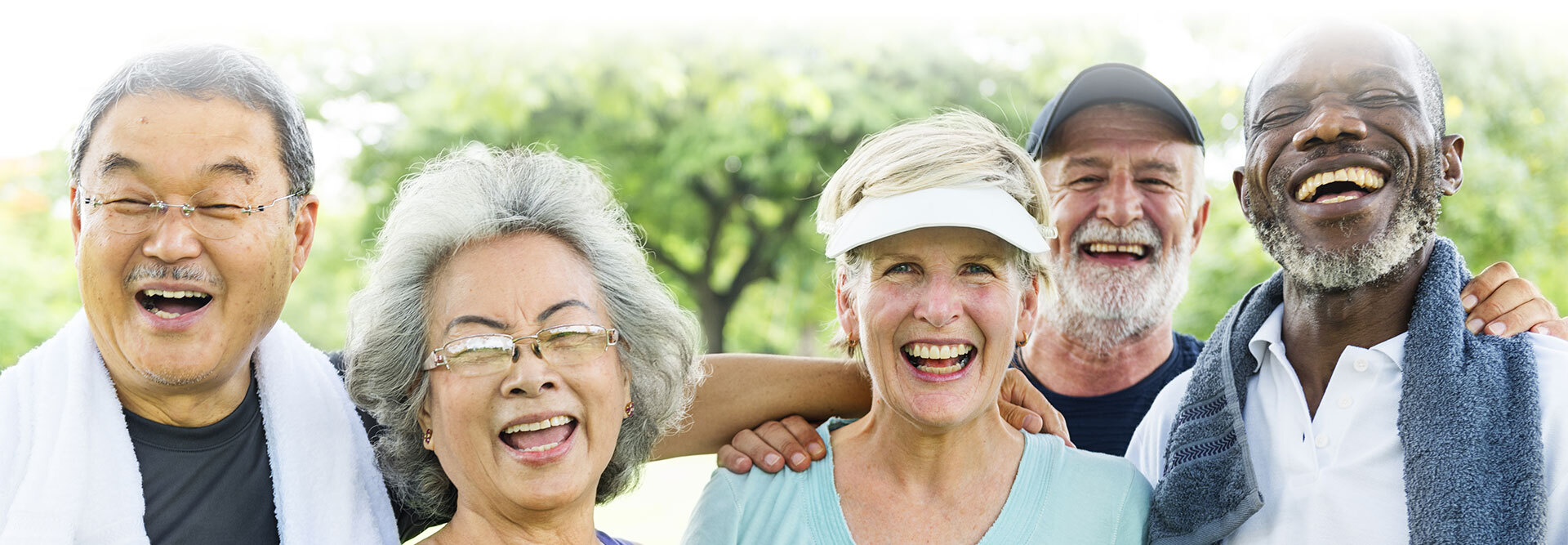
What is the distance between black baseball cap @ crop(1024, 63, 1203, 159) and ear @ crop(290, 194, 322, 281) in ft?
7.67

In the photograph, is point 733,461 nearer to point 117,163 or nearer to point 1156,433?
point 1156,433

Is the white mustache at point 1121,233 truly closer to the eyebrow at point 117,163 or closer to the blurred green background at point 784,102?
the eyebrow at point 117,163

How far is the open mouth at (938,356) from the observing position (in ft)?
8.23

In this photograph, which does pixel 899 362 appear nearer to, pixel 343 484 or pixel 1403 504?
pixel 1403 504

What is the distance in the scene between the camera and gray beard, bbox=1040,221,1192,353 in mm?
3680

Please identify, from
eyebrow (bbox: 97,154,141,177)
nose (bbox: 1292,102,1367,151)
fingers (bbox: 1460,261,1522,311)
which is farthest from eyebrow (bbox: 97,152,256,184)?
fingers (bbox: 1460,261,1522,311)

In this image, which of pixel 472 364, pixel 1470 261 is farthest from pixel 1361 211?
pixel 1470 261

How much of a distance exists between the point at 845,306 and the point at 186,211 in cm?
148

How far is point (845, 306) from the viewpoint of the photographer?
2.74 m

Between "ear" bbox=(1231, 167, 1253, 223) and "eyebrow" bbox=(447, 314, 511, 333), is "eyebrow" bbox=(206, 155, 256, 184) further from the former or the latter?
"ear" bbox=(1231, 167, 1253, 223)

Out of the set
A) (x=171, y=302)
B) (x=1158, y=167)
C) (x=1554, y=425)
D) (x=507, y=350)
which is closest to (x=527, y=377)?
(x=507, y=350)

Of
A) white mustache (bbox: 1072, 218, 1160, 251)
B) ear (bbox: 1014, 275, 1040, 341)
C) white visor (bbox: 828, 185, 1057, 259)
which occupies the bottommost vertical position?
ear (bbox: 1014, 275, 1040, 341)

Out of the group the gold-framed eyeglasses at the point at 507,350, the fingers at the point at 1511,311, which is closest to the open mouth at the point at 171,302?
the gold-framed eyeglasses at the point at 507,350

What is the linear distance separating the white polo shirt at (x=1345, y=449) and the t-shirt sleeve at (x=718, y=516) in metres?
1.14
